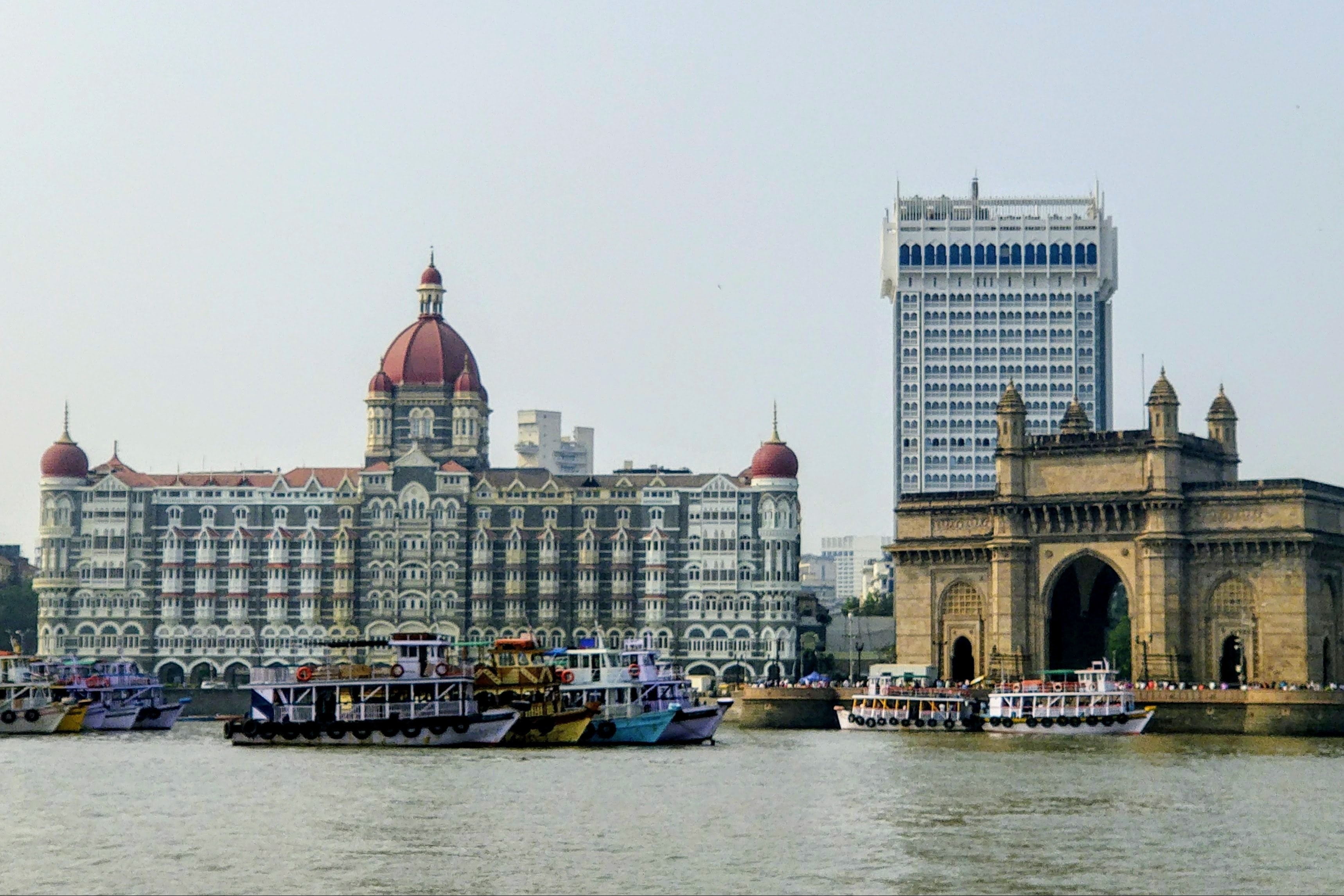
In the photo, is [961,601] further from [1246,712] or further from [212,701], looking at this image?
[212,701]

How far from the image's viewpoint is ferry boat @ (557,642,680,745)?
115375 mm

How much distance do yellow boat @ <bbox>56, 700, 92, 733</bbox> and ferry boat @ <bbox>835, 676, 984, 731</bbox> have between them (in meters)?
41.3

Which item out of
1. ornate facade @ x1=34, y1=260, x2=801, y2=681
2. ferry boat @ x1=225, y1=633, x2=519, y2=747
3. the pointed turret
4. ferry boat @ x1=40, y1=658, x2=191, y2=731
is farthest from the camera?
ornate facade @ x1=34, y1=260, x2=801, y2=681

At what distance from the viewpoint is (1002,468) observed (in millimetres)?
148500

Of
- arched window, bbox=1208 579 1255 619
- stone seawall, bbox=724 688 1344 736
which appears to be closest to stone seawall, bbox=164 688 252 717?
arched window, bbox=1208 579 1255 619

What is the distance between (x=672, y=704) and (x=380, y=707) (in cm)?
1685

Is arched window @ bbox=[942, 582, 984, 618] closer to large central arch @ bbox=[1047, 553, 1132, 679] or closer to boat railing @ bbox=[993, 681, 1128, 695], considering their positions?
large central arch @ bbox=[1047, 553, 1132, 679]

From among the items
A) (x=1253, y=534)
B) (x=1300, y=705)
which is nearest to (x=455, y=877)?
(x=1300, y=705)

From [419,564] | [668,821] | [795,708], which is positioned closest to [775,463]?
[419,564]

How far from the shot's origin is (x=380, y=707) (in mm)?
111000

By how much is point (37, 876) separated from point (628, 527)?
439 feet

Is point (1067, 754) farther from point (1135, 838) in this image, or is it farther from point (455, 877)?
point (455, 877)

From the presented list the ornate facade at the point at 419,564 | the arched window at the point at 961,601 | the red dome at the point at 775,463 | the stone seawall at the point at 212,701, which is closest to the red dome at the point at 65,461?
the ornate facade at the point at 419,564

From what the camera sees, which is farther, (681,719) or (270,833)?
(681,719)
